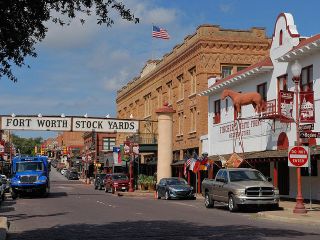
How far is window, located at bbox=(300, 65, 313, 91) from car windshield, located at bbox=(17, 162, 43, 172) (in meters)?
18.8

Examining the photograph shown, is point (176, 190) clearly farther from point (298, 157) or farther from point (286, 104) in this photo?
point (298, 157)

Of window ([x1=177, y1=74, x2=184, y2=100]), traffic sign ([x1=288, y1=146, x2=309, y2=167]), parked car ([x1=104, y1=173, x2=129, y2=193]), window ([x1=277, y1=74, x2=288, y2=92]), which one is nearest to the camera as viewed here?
traffic sign ([x1=288, y1=146, x2=309, y2=167])

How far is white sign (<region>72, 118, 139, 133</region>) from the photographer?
5072cm

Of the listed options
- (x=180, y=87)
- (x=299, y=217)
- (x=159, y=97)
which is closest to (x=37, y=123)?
(x=180, y=87)

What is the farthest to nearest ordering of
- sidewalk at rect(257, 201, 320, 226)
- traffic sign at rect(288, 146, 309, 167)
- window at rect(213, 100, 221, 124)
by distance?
window at rect(213, 100, 221, 124) → traffic sign at rect(288, 146, 309, 167) → sidewalk at rect(257, 201, 320, 226)

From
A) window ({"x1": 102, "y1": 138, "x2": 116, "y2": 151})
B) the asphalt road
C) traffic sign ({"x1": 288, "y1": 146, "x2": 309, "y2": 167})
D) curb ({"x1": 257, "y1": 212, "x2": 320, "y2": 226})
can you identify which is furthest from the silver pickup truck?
window ({"x1": 102, "y1": 138, "x2": 116, "y2": 151})

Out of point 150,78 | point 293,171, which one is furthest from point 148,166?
point 293,171

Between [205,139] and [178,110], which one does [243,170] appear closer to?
[205,139]

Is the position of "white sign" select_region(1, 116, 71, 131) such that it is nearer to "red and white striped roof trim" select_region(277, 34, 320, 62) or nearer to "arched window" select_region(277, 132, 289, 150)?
"arched window" select_region(277, 132, 289, 150)

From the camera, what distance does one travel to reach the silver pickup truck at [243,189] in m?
24.5

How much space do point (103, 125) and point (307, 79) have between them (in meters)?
25.2

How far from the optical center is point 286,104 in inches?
1118

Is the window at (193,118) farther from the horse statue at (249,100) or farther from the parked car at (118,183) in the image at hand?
the horse statue at (249,100)

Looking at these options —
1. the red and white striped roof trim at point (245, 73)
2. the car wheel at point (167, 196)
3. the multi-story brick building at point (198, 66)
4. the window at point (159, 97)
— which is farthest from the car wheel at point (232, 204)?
the window at point (159, 97)
